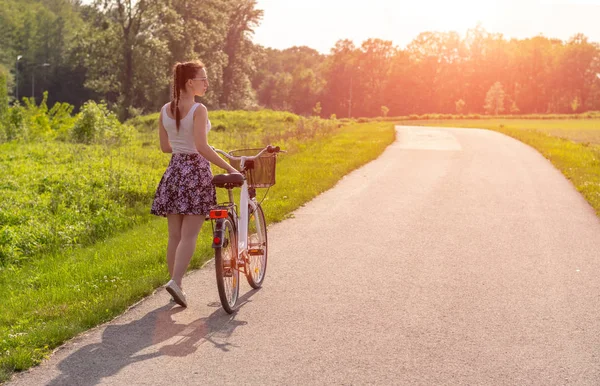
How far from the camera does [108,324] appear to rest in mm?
5520

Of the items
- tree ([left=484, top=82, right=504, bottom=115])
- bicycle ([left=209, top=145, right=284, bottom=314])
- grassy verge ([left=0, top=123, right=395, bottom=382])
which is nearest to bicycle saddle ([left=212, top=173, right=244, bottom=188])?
bicycle ([left=209, top=145, right=284, bottom=314])

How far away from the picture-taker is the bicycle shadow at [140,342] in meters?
4.52

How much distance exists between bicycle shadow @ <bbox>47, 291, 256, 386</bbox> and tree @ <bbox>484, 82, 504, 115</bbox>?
100085mm

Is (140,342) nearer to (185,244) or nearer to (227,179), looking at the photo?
(185,244)

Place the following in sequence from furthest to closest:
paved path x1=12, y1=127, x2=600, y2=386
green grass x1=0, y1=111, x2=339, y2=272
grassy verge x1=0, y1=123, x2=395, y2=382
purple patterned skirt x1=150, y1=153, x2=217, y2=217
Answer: green grass x1=0, y1=111, x2=339, y2=272
purple patterned skirt x1=150, y1=153, x2=217, y2=217
grassy verge x1=0, y1=123, x2=395, y2=382
paved path x1=12, y1=127, x2=600, y2=386

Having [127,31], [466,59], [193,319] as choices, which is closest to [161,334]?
[193,319]

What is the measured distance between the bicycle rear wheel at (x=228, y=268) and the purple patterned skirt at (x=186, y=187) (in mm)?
280

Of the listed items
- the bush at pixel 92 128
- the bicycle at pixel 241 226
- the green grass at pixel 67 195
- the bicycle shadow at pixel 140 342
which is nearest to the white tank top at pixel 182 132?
the bicycle at pixel 241 226

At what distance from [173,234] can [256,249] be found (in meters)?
0.86

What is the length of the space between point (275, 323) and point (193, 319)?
69 centimetres

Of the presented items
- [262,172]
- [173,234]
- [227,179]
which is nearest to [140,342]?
[173,234]

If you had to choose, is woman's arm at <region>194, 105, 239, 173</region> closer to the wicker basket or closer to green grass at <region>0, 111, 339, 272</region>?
the wicker basket

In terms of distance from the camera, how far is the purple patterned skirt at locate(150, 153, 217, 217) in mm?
5676

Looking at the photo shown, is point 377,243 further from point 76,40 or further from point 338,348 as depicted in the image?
point 76,40
